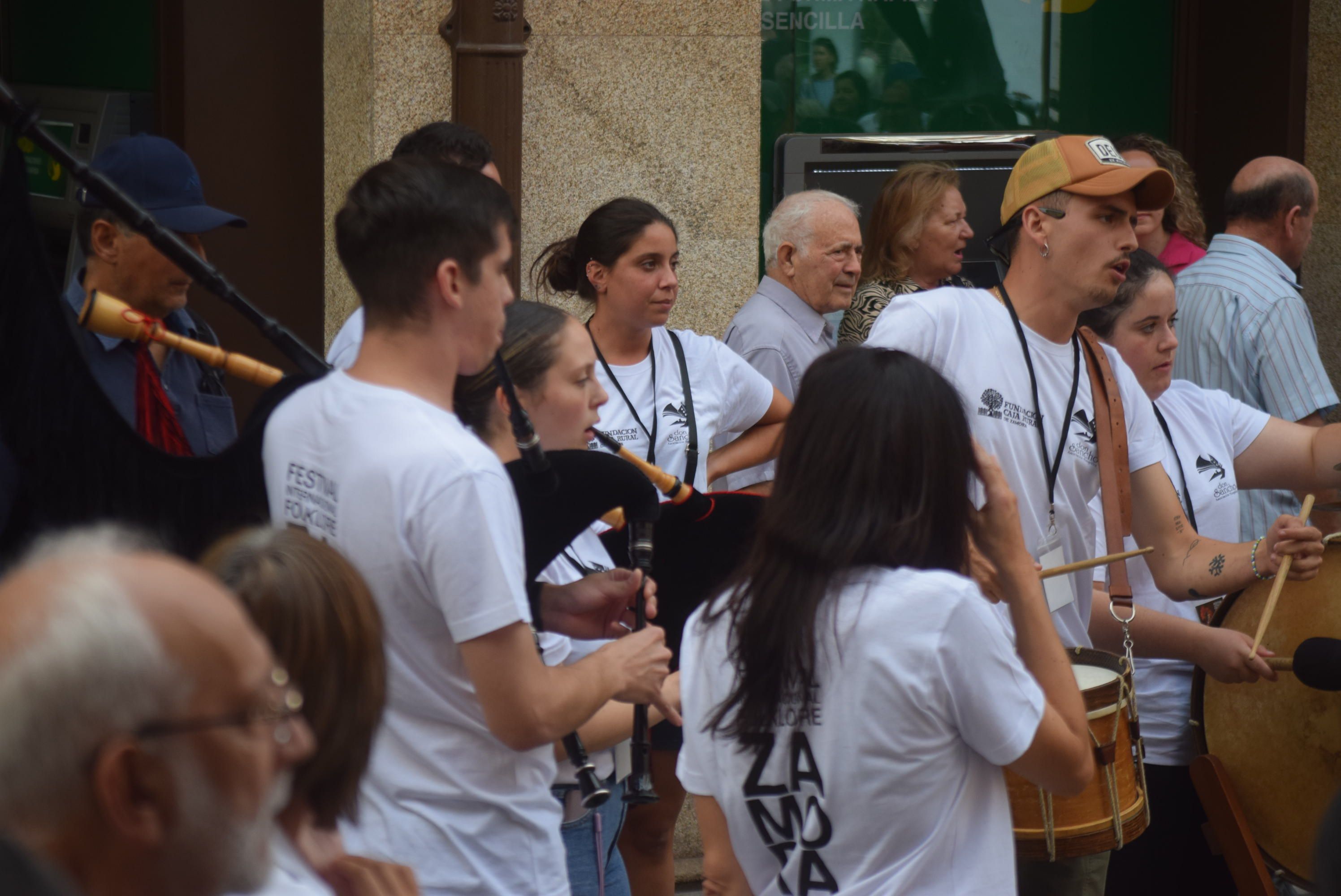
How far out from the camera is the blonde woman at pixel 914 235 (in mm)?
5730

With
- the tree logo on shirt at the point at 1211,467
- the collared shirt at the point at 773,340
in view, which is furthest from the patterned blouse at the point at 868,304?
the tree logo on shirt at the point at 1211,467

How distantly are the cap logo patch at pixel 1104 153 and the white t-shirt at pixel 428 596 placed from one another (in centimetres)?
205

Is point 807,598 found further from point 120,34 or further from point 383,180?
point 120,34

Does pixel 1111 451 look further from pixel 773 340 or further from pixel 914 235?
pixel 914 235

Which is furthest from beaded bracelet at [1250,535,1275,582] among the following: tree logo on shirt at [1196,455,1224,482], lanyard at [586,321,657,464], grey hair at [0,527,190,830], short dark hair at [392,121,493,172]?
grey hair at [0,527,190,830]

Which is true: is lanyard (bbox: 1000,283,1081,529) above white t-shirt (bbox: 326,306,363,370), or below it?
below

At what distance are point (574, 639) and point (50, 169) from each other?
4.13m

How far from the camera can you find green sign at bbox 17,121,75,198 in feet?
19.1

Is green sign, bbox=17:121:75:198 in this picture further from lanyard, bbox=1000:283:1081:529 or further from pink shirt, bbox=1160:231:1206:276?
pink shirt, bbox=1160:231:1206:276

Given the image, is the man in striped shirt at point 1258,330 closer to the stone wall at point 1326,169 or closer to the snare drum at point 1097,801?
the stone wall at point 1326,169

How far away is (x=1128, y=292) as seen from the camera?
13.5 ft

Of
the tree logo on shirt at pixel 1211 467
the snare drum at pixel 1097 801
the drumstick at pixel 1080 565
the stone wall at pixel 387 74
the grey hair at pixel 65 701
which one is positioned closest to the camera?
the grey hair at pixel 65 701

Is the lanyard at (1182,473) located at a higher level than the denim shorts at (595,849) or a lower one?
higher

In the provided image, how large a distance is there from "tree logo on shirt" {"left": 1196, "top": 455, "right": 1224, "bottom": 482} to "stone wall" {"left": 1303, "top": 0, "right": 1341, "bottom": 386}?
3240 mm
